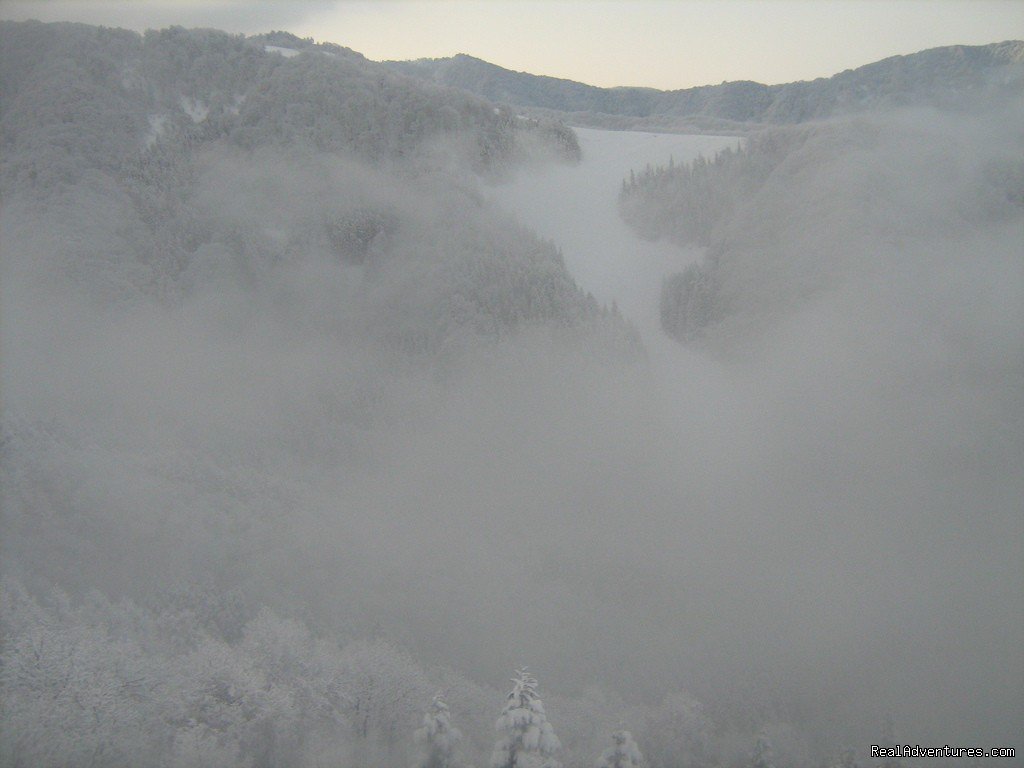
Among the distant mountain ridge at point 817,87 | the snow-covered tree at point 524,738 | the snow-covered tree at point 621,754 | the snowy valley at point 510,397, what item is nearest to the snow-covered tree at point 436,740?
the snow-covered tree at point 524,738

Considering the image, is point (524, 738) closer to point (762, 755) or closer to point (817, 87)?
point (762, 755)

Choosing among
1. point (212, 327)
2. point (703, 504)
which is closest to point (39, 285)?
point (212, 327)

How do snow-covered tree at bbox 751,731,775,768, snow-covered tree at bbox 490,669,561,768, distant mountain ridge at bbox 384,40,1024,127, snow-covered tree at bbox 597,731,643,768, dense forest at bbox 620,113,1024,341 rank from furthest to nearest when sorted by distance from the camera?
distant mountain ridge at bbox 384,40,1024,127 < dense forest at bbox 620,113,1024,341 < snow-covered tree at bbox 751,731,775,768 < snow-covered tree at bbox 597,731,643,768 < snow-covered tree at bbox 490,669,561,768

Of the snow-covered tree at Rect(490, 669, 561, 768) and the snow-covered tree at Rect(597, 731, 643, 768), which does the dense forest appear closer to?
the snow-covered tree at Rect(597, 731, 643, 768)

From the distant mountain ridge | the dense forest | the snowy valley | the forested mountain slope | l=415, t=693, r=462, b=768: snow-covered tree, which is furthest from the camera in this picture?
the distant mountain ridge

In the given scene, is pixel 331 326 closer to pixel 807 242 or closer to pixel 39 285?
pixel 39 285

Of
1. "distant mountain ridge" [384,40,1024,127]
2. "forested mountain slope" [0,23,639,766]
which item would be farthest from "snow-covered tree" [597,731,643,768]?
"distant mountain ridge" [384,40,1024,127]
